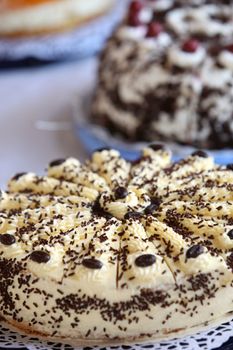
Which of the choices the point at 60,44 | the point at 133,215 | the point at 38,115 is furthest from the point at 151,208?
the point at 60,44

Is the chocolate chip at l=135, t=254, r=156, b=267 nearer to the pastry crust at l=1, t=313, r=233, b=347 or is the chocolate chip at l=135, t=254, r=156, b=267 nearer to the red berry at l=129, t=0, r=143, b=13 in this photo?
the pastry crust at l=1, t=313, r=233, b=347

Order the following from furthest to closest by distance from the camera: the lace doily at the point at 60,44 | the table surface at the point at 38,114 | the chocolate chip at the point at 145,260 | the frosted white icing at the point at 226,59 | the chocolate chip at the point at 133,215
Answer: the lace doily at the point at 60,44 < the table surface at the point at 38,114 < the frosted white icing at the point at 226,59 < the chocolate chip at the point at 133,215 < the chocolate chip at the point at 145,260

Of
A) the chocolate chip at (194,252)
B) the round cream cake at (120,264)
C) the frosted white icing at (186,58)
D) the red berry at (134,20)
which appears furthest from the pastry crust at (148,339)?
the red berry at (134,20)

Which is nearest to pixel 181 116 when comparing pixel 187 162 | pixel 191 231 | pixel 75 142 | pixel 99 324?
pixel 75 142

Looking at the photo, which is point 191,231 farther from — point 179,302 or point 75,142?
point 75,142

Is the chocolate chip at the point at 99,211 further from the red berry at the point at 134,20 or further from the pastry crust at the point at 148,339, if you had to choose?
the red berry at the point at 134,20

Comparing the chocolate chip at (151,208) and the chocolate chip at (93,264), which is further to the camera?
the chocolate chip at (151,208)

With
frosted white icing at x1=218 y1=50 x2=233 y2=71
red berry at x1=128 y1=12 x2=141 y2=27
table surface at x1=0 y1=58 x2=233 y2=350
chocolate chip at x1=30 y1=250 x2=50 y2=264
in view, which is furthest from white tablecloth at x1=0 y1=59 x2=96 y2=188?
chocolate chip at x1=30 y1=250 x2=50 y2=264

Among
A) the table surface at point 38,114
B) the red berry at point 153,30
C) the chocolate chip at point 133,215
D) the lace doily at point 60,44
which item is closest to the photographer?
the chocolate chip at point 133,215
